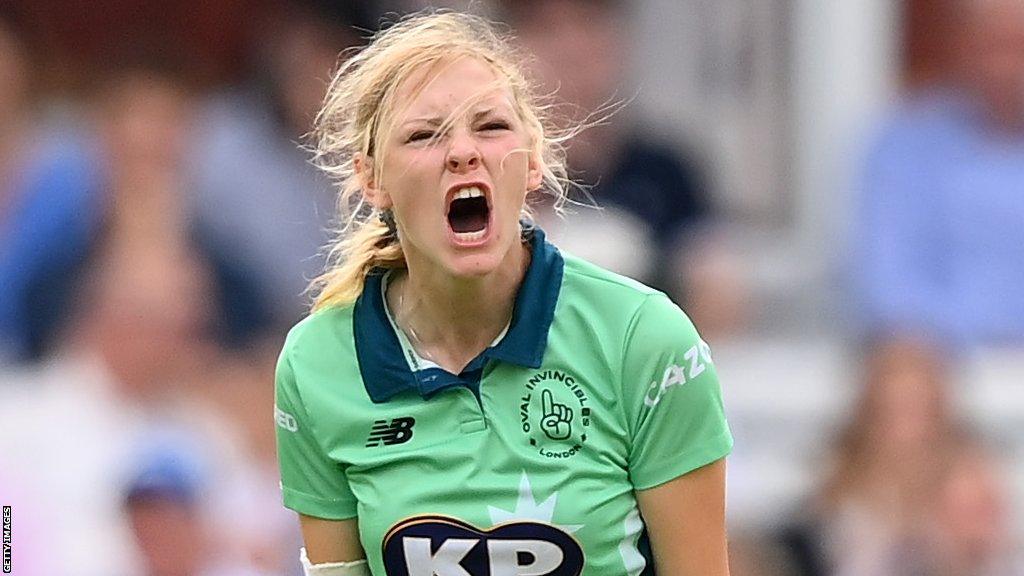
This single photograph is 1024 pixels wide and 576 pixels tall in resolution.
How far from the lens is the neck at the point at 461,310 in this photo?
2881mm

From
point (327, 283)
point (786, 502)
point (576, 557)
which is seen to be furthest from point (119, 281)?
point (576, 557)

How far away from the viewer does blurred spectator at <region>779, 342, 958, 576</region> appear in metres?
5.94

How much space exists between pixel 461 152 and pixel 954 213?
4002 millimetres

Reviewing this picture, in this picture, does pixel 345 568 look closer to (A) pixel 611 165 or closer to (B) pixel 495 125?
(B) pixel 495 125

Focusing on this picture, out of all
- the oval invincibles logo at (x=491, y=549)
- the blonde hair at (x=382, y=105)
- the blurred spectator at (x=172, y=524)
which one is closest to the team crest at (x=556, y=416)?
the oval invincibles logo at (x=491, y=549)

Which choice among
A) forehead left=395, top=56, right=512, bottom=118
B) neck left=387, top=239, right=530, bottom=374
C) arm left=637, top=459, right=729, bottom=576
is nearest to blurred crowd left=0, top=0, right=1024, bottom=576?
neck left=387, top=239, right=530, bottom=374

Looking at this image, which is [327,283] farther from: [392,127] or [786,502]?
[786,502]

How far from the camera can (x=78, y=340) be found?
6.20 meters

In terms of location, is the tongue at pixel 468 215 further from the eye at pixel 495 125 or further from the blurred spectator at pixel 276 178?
the blurred spectator at pixel 276 178

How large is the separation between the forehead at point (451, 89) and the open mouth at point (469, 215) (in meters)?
0.13

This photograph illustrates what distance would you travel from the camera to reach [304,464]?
9.54 feet

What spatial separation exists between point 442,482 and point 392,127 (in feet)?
1.63

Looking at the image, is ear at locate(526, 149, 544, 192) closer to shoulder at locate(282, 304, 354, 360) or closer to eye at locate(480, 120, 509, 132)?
eye at locate(480, 120, 509, 132)

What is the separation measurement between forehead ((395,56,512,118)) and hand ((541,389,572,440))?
0.42 m
